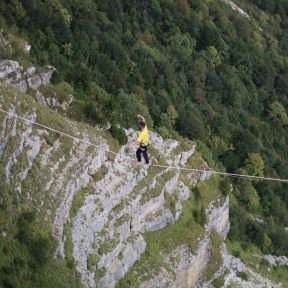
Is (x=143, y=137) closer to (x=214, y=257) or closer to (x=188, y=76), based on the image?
(x=214, y=257)

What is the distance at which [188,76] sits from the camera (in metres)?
86.2

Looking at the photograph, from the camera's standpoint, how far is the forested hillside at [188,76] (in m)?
62.1

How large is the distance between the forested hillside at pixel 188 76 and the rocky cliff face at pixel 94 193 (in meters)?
4.63

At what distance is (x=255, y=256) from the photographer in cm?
6325

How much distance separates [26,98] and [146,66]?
39.9m

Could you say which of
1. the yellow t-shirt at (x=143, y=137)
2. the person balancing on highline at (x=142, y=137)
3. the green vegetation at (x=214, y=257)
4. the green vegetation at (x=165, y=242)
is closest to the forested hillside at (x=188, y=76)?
the person balancing on highline at (x=142, y=137)

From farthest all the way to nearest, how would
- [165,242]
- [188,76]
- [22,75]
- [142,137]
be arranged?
[188,76], [22,75], [165,242], [142,137]

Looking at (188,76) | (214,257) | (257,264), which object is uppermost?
(214,257)

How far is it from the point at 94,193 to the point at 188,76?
4816 centimetres

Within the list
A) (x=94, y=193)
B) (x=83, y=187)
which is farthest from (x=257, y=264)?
(x=83, y=187)

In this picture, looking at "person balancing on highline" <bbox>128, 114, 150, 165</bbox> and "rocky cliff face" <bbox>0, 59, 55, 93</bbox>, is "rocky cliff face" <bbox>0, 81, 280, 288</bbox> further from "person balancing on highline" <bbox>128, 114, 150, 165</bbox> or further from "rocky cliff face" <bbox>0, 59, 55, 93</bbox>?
"rocky cliff face" <bbox>0, 59, 55, 93</bbox>

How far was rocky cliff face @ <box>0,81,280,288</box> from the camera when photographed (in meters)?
37.3

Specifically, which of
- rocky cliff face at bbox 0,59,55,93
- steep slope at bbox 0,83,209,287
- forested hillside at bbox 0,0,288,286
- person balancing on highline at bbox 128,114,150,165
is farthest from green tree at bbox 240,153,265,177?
person balancing on highline at bbox 128,114,150,165

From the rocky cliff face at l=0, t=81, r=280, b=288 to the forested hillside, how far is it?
182 inches
